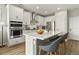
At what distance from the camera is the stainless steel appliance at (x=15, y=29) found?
1584mm

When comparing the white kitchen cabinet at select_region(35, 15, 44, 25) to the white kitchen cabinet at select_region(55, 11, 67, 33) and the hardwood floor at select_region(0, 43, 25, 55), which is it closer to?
the white kitchen cabinet at select_region(55, 11, 67, 33)

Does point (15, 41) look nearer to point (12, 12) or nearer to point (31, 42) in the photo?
point (31, 42)

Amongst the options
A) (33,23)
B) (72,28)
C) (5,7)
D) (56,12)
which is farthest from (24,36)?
(72,28)

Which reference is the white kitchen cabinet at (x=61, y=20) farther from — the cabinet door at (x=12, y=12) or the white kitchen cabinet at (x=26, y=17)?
the cabinet door at (x=12, y=12)

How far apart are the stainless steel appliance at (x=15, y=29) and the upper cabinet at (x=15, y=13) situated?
9 centimetres

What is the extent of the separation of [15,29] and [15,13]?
12.2 inches

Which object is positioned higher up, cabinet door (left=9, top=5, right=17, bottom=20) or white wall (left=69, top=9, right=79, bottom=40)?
cabinet door (left=9, top=5, right=17, bottom=20)

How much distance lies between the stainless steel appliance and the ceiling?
1.12 ft

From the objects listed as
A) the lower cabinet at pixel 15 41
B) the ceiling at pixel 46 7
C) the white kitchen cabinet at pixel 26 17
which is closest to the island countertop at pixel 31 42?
the lower cabinet at pixel 15 41

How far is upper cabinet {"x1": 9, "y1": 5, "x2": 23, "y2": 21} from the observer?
152 centimetres

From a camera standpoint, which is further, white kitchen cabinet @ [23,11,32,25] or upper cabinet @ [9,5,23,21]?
white kitchen cabinet @ [23,11,32,25]

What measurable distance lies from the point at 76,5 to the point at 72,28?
0.44 metres

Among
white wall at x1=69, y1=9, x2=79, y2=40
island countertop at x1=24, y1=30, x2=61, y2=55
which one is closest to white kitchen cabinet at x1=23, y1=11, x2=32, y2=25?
island countertop at x1=24, y1=30, x2=61, y2=55

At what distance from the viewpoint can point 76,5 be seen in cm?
152
